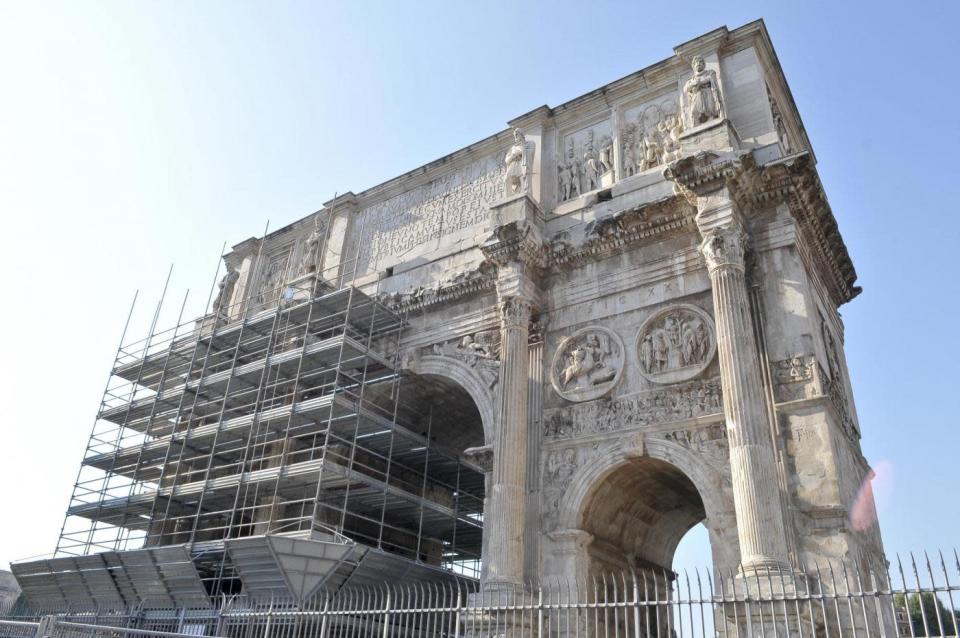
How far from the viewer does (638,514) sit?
13227 millimetres

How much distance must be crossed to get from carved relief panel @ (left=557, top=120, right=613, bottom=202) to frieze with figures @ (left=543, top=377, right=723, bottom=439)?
4.74m

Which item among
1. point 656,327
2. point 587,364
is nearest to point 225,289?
point 587,364

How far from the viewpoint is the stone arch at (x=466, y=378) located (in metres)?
13.4

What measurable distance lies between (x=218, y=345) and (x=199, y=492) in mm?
3760

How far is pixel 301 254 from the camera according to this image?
19.5 m

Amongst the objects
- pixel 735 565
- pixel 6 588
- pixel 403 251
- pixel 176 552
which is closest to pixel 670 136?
pixel 403 251

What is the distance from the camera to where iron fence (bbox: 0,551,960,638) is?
23.5 feet

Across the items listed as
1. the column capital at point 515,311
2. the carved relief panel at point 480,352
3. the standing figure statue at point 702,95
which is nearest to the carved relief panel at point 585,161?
the standing figure statue at point 702,95

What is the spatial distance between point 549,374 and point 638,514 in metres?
3.00

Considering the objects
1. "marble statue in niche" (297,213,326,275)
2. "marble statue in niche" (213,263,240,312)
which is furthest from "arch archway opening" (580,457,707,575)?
"marble statue in niche" (213,263,240,312)

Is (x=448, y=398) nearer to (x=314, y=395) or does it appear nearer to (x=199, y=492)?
(x=314, y=395)

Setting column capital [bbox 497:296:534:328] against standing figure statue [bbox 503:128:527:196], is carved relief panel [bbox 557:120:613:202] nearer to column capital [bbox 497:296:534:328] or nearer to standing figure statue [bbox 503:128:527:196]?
standing figure statue [bbox 503:128:527:196]

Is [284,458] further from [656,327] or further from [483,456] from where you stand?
[656,327]

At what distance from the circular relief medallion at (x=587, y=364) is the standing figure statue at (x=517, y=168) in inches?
141
